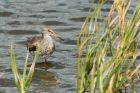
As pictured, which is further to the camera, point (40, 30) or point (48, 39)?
point (40, 30)

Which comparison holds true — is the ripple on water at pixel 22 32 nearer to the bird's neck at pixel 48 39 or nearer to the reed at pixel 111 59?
the bird's neck at pixel 48 39

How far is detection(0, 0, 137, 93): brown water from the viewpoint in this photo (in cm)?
857

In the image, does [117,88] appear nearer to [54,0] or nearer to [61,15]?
[61,15]

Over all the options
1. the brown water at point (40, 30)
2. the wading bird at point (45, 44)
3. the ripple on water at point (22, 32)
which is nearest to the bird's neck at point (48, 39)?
the wading bird at point (45, 44)

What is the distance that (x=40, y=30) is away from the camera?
12.0m

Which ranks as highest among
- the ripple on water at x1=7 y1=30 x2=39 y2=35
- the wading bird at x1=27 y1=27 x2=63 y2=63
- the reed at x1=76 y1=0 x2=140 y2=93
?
the reed at x1=76 y1=0 x2=140 y2=93

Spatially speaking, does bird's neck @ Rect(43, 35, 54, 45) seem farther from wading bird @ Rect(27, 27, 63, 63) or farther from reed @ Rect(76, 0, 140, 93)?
reed @ Rect(76, 0, 140, 93)

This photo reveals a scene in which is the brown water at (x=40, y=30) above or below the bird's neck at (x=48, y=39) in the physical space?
A: below

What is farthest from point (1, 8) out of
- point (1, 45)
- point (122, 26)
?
point (122, 26)

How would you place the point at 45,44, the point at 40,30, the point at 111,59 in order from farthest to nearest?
the point at 40,30, the point at 45,44, the point at 111,59

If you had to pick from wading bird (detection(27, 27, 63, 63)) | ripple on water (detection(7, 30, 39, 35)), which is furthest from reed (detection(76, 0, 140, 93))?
ripple on water (detection(7, 30, 39, 35))

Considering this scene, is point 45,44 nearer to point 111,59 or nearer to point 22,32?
point 22,32

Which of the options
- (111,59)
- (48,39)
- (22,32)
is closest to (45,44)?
(48,39)

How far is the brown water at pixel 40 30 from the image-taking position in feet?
28.1
